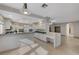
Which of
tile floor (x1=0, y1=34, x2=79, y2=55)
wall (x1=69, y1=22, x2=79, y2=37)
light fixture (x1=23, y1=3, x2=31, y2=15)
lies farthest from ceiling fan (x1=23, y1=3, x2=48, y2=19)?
wall (x1=69, y1=22, x2=79, y2=37)

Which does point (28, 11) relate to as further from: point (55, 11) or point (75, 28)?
point (75, 28)

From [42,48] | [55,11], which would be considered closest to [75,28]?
[55,11]

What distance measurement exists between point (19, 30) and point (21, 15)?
10.8 inches

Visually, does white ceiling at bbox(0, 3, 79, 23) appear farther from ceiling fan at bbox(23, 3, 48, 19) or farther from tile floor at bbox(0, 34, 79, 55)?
tile floor at bbox(0, 34, 79, 55)

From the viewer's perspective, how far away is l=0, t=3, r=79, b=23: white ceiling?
1.59 meters

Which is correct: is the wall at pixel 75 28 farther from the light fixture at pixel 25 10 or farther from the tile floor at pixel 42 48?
the light fixture at pixel 25 10

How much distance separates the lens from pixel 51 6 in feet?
5.27

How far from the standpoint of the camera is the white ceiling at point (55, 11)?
5.21ft

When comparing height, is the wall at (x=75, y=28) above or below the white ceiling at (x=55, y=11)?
below

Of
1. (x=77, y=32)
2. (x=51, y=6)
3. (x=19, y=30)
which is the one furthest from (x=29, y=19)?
(x=77, y=32)

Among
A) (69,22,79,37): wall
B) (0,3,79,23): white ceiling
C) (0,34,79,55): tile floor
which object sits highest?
(0,3,79,23): white ceiling

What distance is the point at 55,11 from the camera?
1.65m

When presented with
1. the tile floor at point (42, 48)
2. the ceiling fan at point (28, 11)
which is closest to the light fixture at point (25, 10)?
the ceiling fan at point (28, 11)
